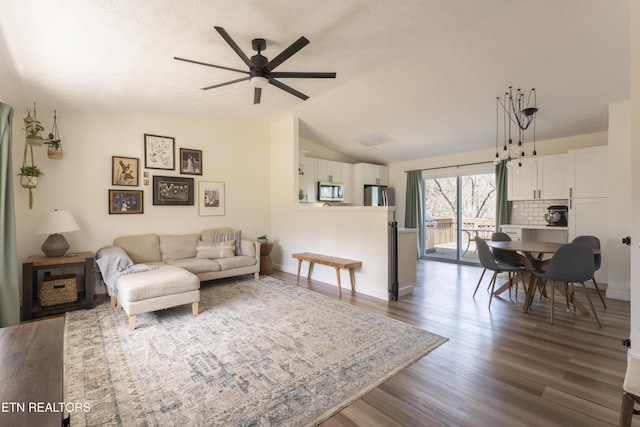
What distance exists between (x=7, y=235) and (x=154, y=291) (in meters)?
1.47

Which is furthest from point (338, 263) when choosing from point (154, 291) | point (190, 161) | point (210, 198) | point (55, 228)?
point (55, 228)

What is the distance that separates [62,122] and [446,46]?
16.5 ft

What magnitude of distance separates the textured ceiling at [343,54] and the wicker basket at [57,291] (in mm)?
2164

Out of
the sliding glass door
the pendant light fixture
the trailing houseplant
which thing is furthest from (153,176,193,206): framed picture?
the sliding glass door

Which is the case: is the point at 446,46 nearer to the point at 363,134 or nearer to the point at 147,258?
the point at 363,134

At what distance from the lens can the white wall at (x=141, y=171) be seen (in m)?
3.79

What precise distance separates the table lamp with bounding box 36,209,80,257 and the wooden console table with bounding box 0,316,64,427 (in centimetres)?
239

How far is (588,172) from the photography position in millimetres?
4328

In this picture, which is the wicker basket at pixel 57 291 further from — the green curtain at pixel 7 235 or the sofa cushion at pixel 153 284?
the sofa cushion at pixel 153 284

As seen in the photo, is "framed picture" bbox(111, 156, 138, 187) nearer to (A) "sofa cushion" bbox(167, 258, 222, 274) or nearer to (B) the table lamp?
(B) the table lamp

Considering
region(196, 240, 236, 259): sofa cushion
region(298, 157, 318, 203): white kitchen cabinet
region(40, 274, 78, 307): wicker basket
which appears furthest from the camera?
region(298, 157, 318, 203): white kitchen cabinet

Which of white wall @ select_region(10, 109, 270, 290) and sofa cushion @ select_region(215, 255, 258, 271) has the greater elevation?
white wall @ select_region(10, 109, 270, 290)

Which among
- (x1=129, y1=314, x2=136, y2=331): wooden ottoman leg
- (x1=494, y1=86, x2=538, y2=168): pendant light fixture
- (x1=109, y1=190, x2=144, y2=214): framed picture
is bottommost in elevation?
(x1=129, y1=314, x2=136, y2=331): wooden ottoman leg

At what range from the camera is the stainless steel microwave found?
6.41 metres
